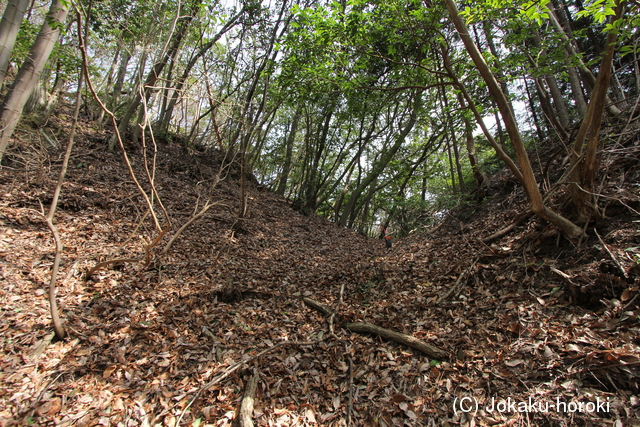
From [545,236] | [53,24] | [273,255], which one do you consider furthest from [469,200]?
[53,24]

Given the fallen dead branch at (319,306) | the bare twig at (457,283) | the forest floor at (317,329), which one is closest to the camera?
the forest floor at (317,329)

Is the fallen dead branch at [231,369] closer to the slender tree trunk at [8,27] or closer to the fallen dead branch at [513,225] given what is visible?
the fallen dead branch at [513,225]

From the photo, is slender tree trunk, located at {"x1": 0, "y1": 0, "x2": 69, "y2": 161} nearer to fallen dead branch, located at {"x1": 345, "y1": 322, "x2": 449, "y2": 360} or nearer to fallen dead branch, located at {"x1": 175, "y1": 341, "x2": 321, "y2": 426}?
fallen dead branch, located at {"x1": 175, "y1": 341, "x2": 321, "y2": 426}

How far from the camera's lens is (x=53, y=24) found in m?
3.71

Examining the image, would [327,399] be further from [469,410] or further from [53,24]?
[53,24]

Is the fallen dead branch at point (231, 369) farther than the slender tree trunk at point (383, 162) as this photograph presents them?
No

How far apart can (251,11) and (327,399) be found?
1293 cm

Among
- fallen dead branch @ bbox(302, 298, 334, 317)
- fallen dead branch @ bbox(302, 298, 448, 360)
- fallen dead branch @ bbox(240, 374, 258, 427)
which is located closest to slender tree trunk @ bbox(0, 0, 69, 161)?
fallen dead branch @ bbox(240, 374, 258, 427)

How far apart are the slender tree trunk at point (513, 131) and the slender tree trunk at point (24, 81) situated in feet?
18.6

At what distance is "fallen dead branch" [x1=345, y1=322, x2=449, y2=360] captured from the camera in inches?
129

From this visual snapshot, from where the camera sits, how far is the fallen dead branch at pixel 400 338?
327 cm

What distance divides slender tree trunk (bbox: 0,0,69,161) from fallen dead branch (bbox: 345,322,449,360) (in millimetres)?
5883

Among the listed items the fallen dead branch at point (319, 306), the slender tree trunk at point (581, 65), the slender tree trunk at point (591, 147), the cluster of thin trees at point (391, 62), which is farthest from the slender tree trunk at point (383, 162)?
the fallen dead branch at point (319, 306)

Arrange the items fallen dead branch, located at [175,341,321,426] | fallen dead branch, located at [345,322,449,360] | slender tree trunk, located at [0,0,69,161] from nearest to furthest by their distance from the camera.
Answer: fallen dead branch, located at [175,341,321,426] → fallen dead branch, located at [345,322,449,360] → slender tree trunk, located at [0,0,69,161]
